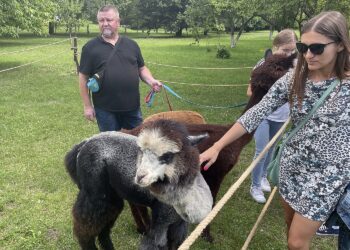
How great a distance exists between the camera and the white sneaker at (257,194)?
451 centimetres

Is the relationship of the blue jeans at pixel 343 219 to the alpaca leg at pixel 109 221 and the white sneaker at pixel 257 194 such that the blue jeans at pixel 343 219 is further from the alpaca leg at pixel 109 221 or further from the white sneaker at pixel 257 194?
the white sneaker at pixel 257 194

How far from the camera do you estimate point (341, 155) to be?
206 centimetres

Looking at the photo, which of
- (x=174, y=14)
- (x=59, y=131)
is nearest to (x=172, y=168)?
(x=59, y=131)

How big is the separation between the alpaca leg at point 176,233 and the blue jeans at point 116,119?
1642 millimetres

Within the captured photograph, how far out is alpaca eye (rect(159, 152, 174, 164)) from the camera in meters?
2.11

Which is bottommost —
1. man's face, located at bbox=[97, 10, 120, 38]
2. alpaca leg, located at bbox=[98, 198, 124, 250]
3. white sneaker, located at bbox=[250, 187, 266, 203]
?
white sneaker, located at bbox=[250, 187, 266, 203]

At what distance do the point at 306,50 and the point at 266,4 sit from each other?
1225cm

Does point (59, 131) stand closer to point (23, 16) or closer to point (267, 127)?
point (267, 127)

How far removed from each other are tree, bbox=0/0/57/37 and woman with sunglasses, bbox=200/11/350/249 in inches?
533

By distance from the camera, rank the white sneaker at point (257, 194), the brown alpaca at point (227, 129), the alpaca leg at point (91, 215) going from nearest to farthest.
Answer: the alpaca leg at point (91, 215), the brown alpaca at point (227, 129), the white sneaker at point (257, 194)

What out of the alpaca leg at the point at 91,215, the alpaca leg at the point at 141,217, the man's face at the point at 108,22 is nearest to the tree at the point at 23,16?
the man's face at the point at 108,22

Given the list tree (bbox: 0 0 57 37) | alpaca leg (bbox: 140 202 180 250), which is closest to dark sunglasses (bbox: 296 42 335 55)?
alpaca leg (bbox: 140 202 180 250)

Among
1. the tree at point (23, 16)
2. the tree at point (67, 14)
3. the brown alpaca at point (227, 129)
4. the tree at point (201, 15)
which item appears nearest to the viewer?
the brown alpaca at point (227, 129)

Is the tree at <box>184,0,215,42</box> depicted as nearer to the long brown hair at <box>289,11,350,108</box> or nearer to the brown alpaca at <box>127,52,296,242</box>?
the brown alpaca at <box>127,52,296,242</box>
